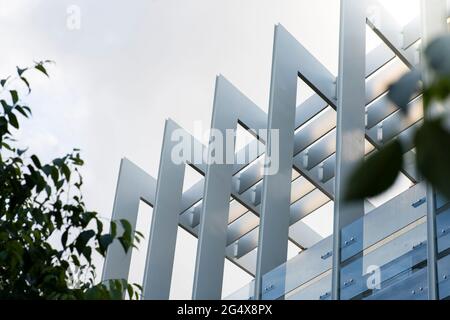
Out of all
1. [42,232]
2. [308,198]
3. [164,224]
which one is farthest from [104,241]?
[308,198]

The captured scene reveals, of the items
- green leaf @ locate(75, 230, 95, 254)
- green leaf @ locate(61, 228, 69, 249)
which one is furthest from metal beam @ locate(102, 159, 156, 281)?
green leaf @ locate(75, 230, 95, 254)

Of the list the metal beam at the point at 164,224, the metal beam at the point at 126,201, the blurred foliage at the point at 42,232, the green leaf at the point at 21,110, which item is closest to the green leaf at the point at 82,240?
the blurred foliage at the point at 42,232

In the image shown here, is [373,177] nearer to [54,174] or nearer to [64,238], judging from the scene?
[64,238]

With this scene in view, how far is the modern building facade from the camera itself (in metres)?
10.8

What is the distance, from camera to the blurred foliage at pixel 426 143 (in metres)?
0.62

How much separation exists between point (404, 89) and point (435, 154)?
7cm

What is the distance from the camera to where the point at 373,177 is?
662mm

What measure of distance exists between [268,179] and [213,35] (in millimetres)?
5705

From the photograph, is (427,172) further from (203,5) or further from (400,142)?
(203,5)

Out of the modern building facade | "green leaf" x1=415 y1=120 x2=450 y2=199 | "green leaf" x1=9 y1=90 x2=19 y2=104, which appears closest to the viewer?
"green leaf" x1=415 y1=120 x2=450 y2=199

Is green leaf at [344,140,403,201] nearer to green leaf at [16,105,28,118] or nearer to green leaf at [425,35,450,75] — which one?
green leaf at [425,35,450,75]

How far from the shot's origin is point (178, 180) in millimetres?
19391

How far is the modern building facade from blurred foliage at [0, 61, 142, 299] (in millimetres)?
3745
